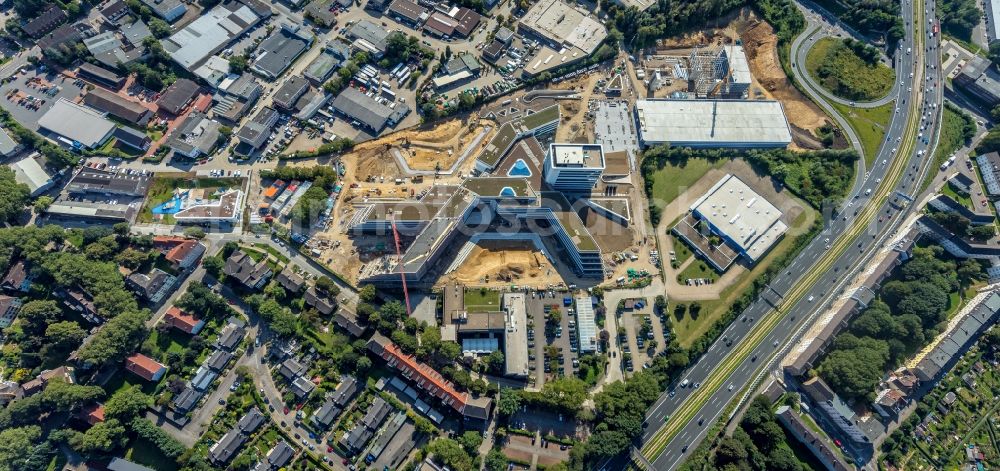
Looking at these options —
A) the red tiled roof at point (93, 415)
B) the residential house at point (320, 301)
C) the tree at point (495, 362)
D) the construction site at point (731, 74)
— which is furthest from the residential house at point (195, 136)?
the construction site at point (731, 74)

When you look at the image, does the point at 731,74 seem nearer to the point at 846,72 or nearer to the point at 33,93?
the point at 846,72

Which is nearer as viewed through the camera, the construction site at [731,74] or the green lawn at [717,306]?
the green lawn at [717,306]

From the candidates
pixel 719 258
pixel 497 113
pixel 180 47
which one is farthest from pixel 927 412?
pixel 180 47

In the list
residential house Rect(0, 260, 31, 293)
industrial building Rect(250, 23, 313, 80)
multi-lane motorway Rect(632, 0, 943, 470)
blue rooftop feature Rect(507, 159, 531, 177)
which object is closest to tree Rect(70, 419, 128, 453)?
residential house Rect(0, 260, 31, 293)

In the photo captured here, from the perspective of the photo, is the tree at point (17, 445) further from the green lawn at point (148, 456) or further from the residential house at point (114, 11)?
the residential house at point (114, 11)

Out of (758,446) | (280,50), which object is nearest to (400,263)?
(280,50)

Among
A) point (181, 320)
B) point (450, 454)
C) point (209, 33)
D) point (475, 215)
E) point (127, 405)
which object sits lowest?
point (127, 405)
